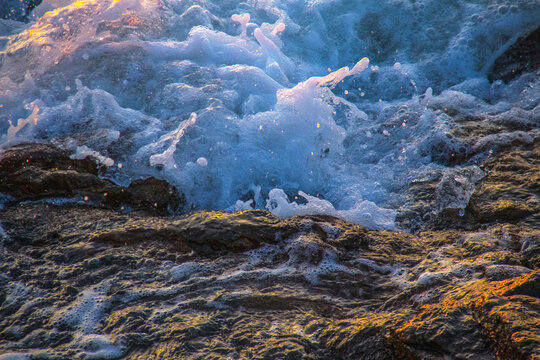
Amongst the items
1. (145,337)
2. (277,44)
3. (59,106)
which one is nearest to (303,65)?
(277,44)

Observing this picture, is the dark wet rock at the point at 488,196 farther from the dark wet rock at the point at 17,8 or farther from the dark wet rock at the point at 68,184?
the dark wet rock at the point at 17,8

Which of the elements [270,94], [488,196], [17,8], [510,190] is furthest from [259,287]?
[17,8]

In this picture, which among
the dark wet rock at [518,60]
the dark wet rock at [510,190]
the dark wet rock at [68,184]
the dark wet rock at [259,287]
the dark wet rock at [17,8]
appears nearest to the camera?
the dark wet rock at [259,287]

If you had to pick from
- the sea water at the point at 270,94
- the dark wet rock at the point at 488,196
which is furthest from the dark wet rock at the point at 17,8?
the dark wet rock at the point at 488,196

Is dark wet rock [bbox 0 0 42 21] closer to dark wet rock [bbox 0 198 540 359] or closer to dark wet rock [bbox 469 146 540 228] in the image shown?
dark wet rock [bbox 0 198 540 359]

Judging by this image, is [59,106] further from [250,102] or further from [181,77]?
[250,102]

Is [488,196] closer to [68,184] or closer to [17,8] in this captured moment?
[68,184]
